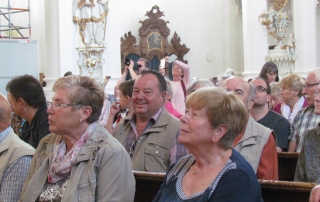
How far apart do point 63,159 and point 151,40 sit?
11629 mm

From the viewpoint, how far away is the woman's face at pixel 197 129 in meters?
2.66

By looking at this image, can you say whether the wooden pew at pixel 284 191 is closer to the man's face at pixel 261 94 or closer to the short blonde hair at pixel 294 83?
the man's face at pixel 261 94

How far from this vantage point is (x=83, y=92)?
10.7 feet

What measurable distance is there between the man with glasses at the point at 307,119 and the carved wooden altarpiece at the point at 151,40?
972cm

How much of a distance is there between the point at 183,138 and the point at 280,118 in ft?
7.30

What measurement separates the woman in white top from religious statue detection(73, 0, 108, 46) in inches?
183

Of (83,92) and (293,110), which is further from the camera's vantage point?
(293,110)

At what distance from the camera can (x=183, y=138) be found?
2705 millimetres

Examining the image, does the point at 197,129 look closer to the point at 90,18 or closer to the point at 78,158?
the point at 78,158

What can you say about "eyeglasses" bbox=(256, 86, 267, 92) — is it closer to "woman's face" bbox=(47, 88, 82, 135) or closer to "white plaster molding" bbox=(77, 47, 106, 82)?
"woman's face" bbox=(47, 88, 82, 135)

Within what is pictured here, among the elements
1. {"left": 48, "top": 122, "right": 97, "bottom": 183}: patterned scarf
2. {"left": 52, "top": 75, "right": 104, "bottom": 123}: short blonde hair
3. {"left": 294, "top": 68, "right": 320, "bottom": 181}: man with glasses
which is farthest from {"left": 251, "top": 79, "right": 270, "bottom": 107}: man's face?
{"left": 48, "top": 122, "right": 97, "bottom": 183}: patterned scarf

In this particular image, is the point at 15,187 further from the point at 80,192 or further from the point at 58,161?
the point at 80,192

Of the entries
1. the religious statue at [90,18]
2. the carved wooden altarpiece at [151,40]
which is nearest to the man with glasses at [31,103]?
the religious statue at [90,18]

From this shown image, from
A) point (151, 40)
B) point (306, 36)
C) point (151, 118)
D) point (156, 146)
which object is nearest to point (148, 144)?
point (156, 146)
